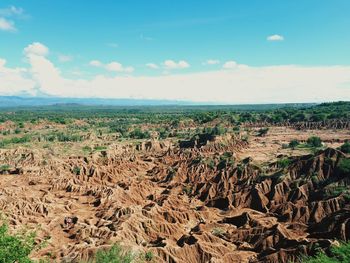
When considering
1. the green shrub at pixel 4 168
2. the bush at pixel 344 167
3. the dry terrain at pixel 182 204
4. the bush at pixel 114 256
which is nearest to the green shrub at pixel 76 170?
the dry terrain at pixel 182 204

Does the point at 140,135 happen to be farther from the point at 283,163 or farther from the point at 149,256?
the point at 149,256

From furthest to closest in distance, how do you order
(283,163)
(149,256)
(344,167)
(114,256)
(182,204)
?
(283,163)
(182,204)
(344,167)
(149,256)
(114,256)

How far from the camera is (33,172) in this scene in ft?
220

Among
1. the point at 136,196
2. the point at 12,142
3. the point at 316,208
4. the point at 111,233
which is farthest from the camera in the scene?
the point at 12,142

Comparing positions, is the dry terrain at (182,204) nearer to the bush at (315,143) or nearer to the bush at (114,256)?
the bush at (114,256)

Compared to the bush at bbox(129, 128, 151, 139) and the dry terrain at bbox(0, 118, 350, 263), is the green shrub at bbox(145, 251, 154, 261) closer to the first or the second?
the dry terrain at bbox(0, 118, 350, 263)

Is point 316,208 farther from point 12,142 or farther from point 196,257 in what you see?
point 12,142

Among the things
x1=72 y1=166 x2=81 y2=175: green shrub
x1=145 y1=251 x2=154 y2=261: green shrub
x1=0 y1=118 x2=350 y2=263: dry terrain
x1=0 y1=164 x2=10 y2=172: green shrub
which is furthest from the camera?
x1=0 y1=164 x2=10 y2=172: green shrub

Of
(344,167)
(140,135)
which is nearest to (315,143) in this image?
(344,167)

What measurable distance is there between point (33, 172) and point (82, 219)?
1033 inches

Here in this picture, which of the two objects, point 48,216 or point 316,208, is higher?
point 316,208

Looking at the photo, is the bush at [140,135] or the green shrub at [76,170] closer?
the green shrub at [76,170]

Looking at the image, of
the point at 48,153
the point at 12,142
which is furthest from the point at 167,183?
the point at 12,142

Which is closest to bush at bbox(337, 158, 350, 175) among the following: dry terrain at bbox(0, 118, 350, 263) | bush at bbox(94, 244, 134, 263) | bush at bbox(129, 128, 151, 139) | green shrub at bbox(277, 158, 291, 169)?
dry terrain at bbox(0, 118, 350, 263)
